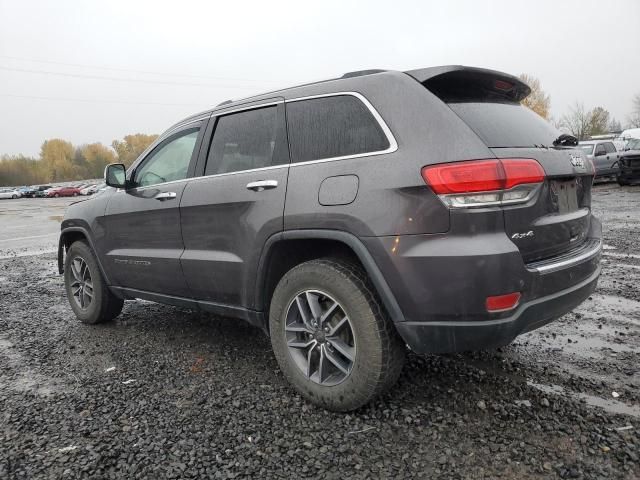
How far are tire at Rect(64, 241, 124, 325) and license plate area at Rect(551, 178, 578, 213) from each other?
376cm

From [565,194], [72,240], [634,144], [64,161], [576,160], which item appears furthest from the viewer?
[64,161]

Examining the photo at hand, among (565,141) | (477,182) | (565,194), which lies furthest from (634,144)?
(477,182)

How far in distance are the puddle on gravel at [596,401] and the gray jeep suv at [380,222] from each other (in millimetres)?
572

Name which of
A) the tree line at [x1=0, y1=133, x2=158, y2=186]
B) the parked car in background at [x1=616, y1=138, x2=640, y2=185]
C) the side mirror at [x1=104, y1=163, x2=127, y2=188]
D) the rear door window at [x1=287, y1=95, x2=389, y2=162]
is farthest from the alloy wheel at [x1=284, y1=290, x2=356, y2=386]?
the tree line at [x1=0, y1=133, x2=158, y2=186]

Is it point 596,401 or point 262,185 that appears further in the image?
point 262,185

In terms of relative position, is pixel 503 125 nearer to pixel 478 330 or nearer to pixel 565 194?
pixel 565 194

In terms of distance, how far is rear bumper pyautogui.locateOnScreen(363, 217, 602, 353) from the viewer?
7.06 feet

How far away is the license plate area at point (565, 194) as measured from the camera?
8.17 feet

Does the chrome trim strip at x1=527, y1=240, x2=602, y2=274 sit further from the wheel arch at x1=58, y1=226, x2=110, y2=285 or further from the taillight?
the wheel arch at x1=58, y1=226, x2=110, y2=285

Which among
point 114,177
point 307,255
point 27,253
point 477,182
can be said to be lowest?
point 27,253

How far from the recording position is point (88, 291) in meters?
4.56

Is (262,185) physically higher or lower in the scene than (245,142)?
lower

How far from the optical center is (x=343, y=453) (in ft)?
7.45

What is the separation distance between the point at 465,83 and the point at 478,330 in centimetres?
135
